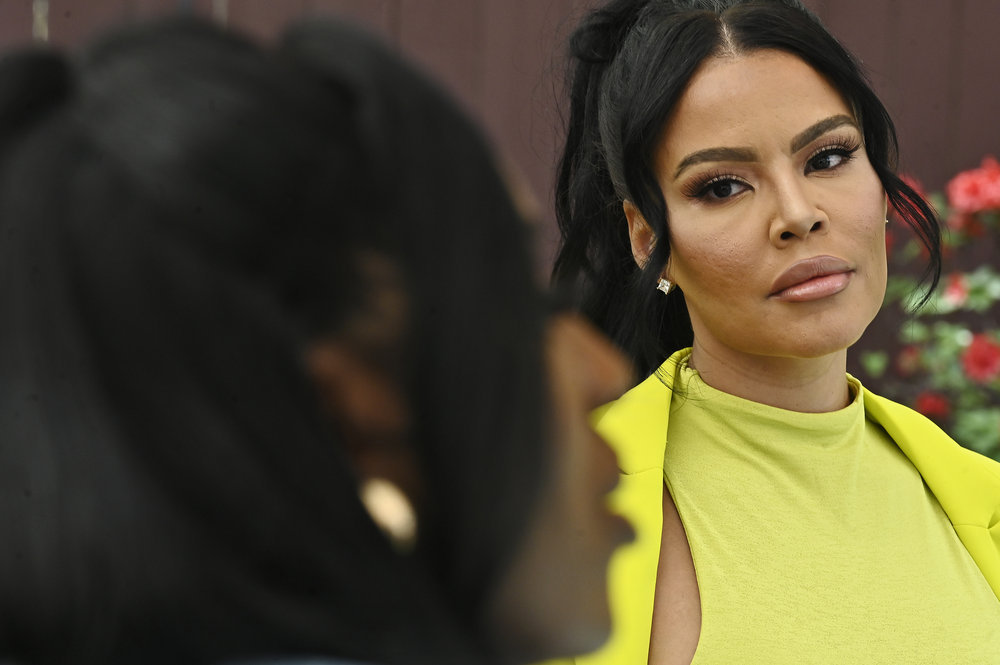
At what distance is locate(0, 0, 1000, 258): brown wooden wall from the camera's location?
3.18m

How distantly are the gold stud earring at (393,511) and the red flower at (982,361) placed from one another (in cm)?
256

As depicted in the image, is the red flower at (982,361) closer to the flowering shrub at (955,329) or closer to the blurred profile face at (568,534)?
the flowering shrub at (955,329)

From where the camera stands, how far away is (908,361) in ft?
10.1

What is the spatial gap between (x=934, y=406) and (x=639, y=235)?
155 centimetres

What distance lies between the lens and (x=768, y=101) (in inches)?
60.9

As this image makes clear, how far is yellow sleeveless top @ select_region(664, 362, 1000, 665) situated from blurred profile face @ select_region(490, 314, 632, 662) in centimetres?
75

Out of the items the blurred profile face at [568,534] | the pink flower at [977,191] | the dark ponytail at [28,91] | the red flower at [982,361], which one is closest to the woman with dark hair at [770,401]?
the blurred profile face at [568,534]

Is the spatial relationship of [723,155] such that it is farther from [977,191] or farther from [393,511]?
[977,191]

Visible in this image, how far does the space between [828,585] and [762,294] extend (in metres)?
0.38

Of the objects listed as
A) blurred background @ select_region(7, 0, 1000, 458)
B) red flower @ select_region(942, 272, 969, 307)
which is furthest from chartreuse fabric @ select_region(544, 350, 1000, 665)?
blurred background @ select_region(7, 0, 1000, 458)

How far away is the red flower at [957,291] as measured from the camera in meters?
2.97

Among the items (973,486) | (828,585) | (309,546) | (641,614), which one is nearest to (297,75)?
(309,546)

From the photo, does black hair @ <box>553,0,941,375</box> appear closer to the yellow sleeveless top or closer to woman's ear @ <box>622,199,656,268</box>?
woman's ear @ <box>622,199,656,268</box>

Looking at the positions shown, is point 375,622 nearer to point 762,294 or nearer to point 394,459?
point 394,459
